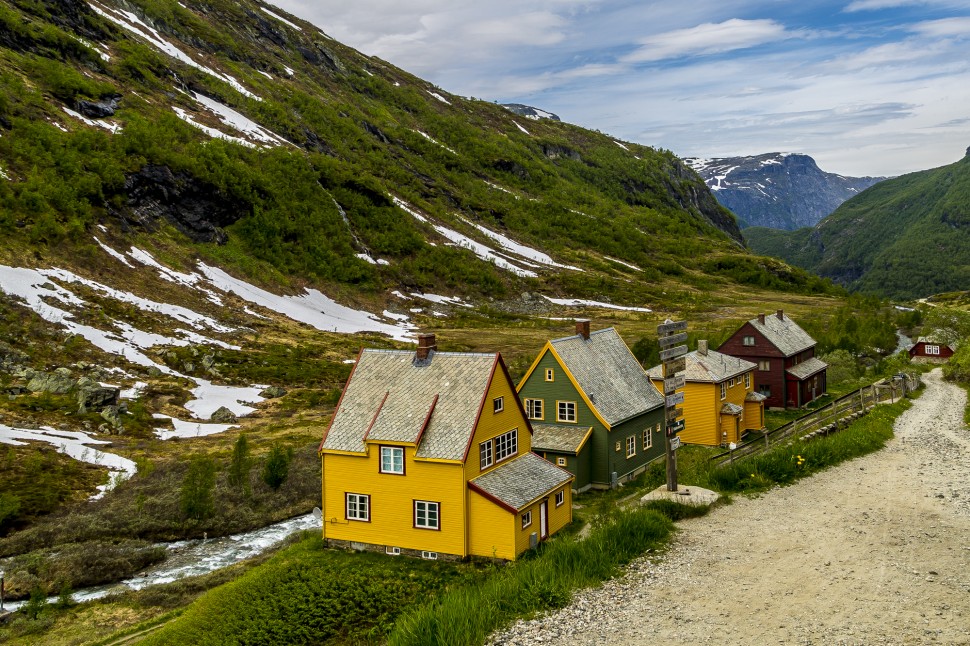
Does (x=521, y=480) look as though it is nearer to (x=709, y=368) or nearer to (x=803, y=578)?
(x=803, y=578)

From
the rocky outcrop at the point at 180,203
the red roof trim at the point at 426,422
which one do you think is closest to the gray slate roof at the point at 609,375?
the red roof trim at the point at 426,422

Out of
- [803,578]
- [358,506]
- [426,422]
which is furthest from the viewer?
[358,506]

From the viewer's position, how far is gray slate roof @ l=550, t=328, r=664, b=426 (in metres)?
36.5

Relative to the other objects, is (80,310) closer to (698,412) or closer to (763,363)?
(698,412)

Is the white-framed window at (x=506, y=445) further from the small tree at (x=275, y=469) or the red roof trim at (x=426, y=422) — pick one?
the small tree at (x=275, y=469)

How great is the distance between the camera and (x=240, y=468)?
39.6 metres

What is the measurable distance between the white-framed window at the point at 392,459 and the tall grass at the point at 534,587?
7402 millimetres

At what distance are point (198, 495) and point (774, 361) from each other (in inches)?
1668

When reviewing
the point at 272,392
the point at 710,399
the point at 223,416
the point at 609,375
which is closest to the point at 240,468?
the point at 223,416

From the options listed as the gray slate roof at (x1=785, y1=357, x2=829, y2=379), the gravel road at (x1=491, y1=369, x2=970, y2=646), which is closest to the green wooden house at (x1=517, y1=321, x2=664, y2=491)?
the gravel road at (x1=491, y1=369, x2=970, y2=646)

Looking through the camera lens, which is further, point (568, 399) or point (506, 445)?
point (568, 399)

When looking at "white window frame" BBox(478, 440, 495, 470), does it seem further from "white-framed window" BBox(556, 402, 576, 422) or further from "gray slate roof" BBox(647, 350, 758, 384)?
"gray slate roof" BBox(647, 350, 758, 384)

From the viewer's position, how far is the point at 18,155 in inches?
3140

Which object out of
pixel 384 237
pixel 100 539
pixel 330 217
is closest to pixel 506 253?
pixel 384 237
